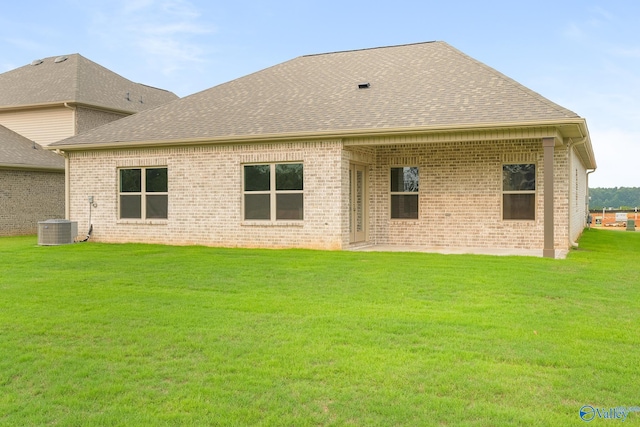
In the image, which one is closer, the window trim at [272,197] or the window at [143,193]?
the window trim at [272,197]

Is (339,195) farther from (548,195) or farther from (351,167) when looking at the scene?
(548,195)

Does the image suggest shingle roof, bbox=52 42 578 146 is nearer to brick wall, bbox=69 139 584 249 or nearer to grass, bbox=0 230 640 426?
brick wall, bbox=69 139 584 249

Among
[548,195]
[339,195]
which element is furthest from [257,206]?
[548,195]

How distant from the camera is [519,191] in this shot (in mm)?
15266

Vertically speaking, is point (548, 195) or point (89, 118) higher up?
point (89, 118)

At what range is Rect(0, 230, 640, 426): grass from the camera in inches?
168

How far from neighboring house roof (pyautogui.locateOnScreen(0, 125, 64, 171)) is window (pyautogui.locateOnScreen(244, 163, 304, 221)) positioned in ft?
36.3

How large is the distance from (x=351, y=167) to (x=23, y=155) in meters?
14.5

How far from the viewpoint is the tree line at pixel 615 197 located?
90.0 meters

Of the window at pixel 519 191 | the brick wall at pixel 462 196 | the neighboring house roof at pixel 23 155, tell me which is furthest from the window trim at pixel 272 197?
the neighboring house roof at pixel 23 155

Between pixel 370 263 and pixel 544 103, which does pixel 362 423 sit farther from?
pixel 544 103

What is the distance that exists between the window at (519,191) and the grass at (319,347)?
15.3 ft

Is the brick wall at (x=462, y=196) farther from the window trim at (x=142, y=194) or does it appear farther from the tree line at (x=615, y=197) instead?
the tree line at (x=615, y=197)

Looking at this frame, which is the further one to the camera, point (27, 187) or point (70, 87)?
point (70, 87)
